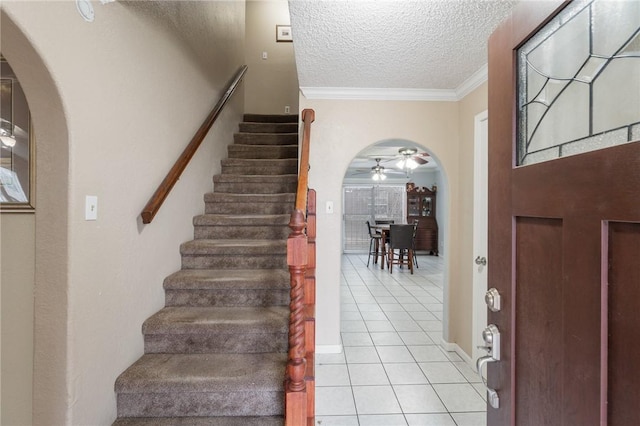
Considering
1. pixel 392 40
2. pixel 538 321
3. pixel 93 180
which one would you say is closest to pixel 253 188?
pixel 93 180

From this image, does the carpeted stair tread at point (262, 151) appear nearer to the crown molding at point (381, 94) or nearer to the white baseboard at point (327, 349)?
the crown molding at point (381, 94)

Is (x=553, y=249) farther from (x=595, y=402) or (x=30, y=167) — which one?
(x=30, y=167)

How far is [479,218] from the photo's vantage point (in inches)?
95.3

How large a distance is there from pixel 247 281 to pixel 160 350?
648 millimetres

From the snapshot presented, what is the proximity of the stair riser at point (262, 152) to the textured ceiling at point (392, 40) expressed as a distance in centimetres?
103

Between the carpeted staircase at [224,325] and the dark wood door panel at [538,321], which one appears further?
the carpeted staircase at [224,325]

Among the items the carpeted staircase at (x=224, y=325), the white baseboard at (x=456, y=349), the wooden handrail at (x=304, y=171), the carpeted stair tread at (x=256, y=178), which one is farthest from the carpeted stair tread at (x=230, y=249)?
→ the white baseboard at (x=456, y=349)

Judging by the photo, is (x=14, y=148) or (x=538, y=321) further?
(x=14, y=148)

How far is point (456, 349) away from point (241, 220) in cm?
242

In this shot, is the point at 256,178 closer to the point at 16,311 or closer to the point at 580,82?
the point at 16,311

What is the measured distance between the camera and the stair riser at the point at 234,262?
229cm

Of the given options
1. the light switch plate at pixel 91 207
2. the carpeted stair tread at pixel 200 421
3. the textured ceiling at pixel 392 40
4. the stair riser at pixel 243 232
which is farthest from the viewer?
the stair riser at pixel 243 232

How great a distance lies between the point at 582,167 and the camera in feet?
1.97

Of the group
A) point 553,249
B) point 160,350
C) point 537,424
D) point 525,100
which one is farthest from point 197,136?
point 537,424
